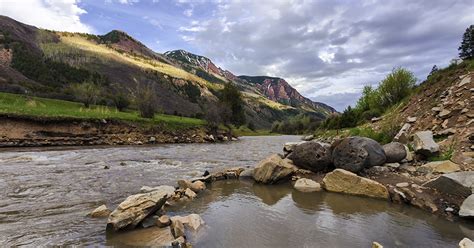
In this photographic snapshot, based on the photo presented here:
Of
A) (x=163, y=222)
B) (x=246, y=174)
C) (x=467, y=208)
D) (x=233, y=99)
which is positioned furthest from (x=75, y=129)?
(x=233, y=99)

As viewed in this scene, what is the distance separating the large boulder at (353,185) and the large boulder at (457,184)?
69.9 inches

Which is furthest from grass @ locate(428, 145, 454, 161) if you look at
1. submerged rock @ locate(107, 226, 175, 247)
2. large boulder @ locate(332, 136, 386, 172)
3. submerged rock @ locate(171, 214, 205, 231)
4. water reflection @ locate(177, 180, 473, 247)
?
submerged rock @ locate(107, 226, 175, 247)

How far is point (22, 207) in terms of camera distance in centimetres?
1034

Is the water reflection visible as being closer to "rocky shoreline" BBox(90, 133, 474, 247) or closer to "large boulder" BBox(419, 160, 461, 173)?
"rocky shoreline" BBox(90, 133, 474, 247)

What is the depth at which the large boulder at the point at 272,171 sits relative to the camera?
48.9ft

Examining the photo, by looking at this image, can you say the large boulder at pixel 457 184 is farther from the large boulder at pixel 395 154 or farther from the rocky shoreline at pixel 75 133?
the rocky shoreline at pixel 75 133

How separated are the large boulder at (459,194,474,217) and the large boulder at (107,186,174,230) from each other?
891 cm

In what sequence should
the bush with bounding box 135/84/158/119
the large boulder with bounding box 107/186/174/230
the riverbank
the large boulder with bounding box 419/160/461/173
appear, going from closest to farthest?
1. the large boulder with bounding box 107/186/174/230
2. the large boulder with bounding box 419/160/461/173
3. the riverbank
4. the bush with bounding box 135/84/158/119

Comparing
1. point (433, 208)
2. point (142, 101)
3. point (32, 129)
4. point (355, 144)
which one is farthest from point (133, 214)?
point (142, 101)

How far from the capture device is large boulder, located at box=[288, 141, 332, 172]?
15.6 m

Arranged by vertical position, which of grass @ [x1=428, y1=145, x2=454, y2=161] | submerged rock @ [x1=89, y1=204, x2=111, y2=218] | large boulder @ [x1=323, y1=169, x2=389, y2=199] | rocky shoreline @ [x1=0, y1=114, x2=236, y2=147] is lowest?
rocky shoreline @ [x1=0, y1=114, x2=236, y2=147]

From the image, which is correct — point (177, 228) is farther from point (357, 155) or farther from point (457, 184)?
point (357, 155)

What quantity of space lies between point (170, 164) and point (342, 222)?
49.4 feet

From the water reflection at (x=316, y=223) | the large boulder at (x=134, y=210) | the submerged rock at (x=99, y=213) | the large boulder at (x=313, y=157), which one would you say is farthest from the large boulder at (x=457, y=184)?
the submerged rock at (x=99, y=213)
